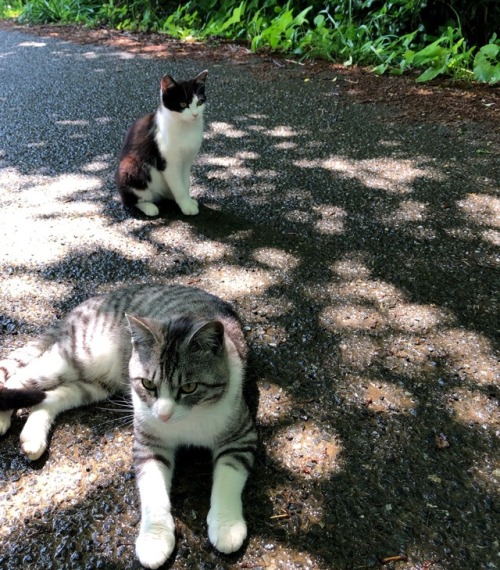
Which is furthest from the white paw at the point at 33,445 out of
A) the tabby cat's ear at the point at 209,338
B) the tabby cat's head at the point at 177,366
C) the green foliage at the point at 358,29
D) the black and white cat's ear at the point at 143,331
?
the green foliage at the point at 358,29

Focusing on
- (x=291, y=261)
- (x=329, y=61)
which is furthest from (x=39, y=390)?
(x=329, y=61)

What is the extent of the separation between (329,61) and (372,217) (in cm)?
456

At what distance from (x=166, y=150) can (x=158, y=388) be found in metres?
2.21

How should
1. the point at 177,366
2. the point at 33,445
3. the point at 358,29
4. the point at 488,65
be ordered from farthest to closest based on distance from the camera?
the point at 358,29 → the point at 488,65 → the point at 33,445 → the point at 177,366

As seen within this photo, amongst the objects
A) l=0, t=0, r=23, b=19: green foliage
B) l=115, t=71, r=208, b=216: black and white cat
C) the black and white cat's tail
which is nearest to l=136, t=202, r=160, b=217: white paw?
l=115, t=71, r=208, b=216: black and white cat

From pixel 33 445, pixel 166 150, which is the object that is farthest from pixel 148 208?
pixel 33 445

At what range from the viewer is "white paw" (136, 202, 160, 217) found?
3.89 m

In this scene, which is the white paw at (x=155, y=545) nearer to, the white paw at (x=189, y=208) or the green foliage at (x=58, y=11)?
the white paw at (x=189, y=208)

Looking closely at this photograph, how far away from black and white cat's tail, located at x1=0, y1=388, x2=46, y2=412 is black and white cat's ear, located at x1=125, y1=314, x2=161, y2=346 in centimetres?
55

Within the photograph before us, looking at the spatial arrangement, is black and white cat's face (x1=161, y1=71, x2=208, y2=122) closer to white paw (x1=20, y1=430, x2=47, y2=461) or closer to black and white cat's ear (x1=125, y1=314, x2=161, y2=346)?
black and white cat's ear (x1=125, y1=314, x2=161, y2=346)

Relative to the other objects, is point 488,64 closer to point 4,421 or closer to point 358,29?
point 358,29

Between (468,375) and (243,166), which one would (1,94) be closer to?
(243,166)

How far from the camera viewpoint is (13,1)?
1372cm

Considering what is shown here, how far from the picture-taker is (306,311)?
9.63 ft
